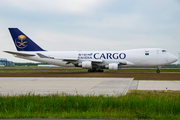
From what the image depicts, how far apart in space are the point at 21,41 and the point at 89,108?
35136 mm

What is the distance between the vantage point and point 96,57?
3788 cm

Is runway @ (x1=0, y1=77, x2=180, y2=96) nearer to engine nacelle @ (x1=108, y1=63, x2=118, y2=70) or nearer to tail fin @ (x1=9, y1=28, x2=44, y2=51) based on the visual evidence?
engine nacelle @ (x1=108, y1=63, x2=118, y2=70)

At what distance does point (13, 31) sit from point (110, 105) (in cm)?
3601

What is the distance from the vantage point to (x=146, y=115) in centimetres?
666

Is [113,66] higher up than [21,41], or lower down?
lower down

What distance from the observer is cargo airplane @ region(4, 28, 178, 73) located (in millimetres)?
35938

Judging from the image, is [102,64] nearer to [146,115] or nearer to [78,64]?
[78,64]

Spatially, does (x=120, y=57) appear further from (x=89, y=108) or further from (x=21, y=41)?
(x=89, y=108)

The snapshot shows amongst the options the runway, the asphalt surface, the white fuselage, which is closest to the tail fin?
the white fuselage

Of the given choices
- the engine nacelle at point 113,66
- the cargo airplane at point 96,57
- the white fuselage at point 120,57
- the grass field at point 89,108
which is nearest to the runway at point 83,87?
the grass field at point 89,108

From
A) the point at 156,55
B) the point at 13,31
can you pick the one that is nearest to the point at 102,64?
the point at 156,55

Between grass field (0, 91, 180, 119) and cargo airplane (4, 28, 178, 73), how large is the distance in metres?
26.8

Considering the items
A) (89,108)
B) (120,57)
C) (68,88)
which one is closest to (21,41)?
(120,57)

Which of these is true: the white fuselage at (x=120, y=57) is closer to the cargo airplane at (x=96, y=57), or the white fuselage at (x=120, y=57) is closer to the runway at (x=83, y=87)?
the cargo airplane at (x=96, y=57)
